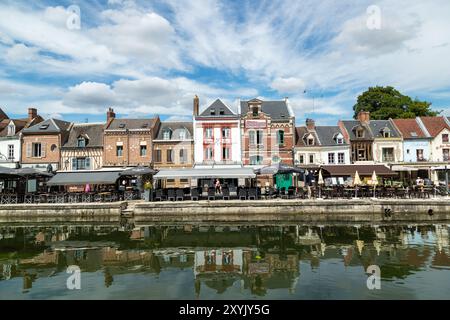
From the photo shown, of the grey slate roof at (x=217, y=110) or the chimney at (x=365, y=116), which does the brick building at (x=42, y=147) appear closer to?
the grey slate roof at (x=217, y=110)

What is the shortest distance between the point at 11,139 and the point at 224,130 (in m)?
21.6

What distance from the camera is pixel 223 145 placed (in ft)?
105

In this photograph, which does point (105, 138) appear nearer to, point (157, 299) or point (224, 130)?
point (224, 130)

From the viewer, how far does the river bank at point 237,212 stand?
1997 cm

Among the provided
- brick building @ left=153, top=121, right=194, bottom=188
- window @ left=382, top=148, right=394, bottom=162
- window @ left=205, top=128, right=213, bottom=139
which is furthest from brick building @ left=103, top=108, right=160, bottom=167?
window @ left=382, top=148, right=394, bottom=162

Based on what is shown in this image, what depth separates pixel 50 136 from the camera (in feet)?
107

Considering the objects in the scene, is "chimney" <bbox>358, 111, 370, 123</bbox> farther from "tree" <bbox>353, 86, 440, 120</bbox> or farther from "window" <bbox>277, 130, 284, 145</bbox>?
"window" <bbox>277, 130, 284, 145</bbox>

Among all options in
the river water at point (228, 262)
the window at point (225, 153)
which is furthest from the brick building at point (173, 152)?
the river water at point (228, 262)

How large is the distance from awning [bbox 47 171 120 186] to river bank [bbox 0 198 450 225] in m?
1.62

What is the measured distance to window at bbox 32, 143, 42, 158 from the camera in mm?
32400

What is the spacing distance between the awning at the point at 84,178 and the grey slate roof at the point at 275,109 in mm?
15268

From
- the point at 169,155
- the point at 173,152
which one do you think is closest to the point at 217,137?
the point at 173,152
